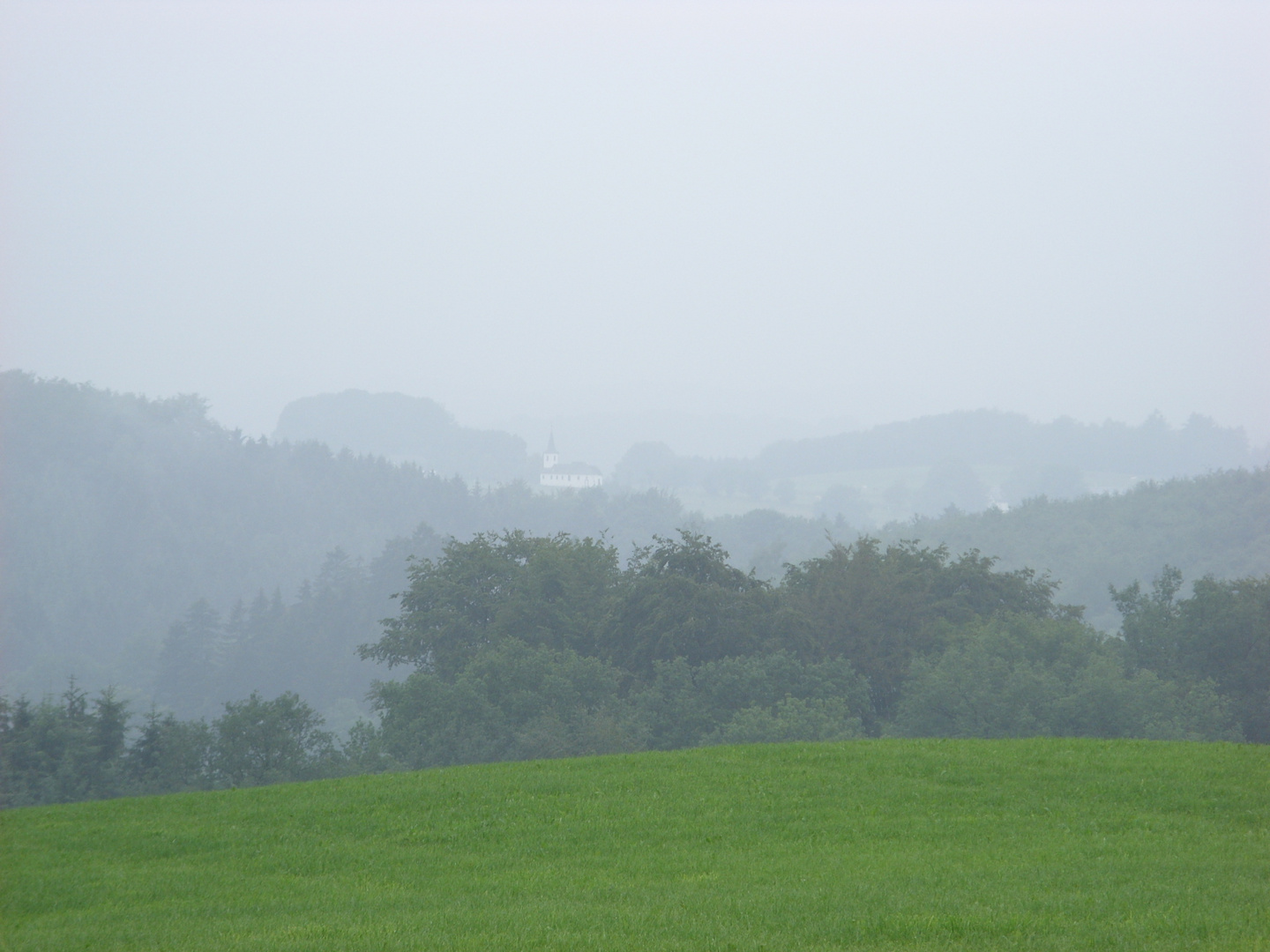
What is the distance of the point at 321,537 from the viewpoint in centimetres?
19800

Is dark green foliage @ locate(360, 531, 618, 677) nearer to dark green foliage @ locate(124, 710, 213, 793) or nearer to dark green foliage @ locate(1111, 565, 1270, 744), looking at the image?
dark green foliage @ locate(124, 710, 213, 793)

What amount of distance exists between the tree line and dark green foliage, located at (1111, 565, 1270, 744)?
84 mm

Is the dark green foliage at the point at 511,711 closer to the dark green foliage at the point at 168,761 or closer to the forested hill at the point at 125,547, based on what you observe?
the dark green foliage at the point at 168,761

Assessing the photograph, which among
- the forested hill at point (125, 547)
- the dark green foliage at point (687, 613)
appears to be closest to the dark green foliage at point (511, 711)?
the dark green foliage at point (687, 613)

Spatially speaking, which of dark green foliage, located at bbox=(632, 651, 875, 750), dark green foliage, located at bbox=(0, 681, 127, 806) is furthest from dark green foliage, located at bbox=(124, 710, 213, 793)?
dark green foliage, located at bbox=(632, 651, 875, 750)

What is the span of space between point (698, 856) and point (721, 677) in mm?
32061

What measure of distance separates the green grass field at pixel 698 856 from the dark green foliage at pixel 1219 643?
110 ft

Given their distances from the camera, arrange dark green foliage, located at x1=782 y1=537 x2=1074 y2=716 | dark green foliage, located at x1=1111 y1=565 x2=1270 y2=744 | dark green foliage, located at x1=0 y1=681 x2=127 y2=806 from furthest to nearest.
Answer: dark green foliage, located at x1=782 y1=537 x2=1074 y2=716 → dark green foliage, located at x1=1111 y1=565 x2=1270 y2=744 → dark green foliage, located at x1=0 y1=681 x2=127 y2=806

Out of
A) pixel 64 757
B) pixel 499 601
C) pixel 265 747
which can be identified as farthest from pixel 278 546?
pixel 265 747

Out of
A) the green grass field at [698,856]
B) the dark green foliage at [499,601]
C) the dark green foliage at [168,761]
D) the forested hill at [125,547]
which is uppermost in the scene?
the forested hill at [125,547]

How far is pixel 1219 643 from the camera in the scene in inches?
1863

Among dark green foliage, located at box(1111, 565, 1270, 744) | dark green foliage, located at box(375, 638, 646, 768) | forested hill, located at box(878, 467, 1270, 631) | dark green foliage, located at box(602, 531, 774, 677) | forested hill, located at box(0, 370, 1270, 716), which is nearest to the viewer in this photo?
dark green foliage, located at box(375, 638, 646, 768)

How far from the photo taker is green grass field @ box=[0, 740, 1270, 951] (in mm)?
9484

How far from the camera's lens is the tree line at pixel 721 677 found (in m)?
40.7
